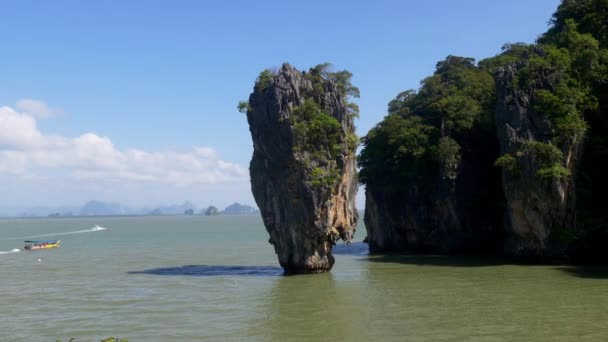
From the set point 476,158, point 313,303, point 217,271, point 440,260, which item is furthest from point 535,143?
point 217,271

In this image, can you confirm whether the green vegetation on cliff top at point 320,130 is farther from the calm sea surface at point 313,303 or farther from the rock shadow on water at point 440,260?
the rock shadow on water at point 440,260

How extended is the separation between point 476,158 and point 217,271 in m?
22.3

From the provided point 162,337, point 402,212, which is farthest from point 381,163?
point 162,337

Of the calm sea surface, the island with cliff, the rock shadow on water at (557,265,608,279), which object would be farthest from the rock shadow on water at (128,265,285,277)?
the rock shadow on water at (557,265,608,279)

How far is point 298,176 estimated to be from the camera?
32406 millimetres

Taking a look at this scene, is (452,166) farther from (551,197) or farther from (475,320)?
(475,320)

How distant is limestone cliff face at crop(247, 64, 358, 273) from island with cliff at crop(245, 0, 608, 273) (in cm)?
7

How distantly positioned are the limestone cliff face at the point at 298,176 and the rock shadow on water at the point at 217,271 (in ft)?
6.86

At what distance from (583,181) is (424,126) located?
13091 millimetres

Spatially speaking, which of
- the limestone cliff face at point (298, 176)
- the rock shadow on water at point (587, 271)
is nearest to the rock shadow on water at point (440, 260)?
the rock shadow on water at point (587, 271)

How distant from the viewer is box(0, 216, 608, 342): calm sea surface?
19.2 meters

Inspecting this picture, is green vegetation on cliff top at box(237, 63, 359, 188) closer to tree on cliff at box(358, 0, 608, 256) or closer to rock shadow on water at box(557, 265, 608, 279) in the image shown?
tree on cliff at box(358, 0, 608, 256)

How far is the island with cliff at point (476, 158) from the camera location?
32.9 meters

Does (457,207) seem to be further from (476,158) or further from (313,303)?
(313,303)
